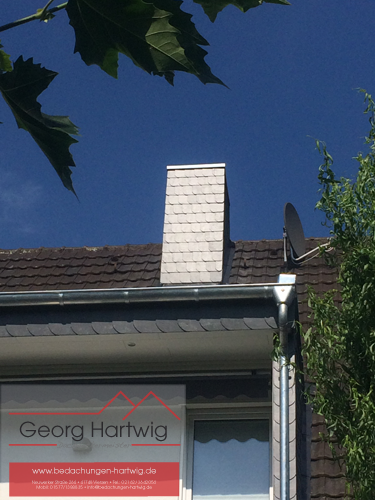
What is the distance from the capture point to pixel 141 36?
1.11m

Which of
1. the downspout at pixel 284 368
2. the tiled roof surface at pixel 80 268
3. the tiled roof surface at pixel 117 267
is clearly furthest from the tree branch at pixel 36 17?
the tiled roof surface at pixel 80 268

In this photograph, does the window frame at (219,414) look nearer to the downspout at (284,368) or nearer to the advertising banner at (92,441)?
the advertising banner at (92,441)

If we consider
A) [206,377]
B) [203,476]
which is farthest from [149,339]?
[203,476]

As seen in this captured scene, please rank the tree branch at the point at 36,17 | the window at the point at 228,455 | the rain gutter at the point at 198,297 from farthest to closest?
the window at the point at 228,455
the rain gutter at the point at 198,297
the tree branch at the point at 36,17

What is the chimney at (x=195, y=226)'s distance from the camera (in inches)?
355

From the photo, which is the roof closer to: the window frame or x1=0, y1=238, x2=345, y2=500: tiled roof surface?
x1=0, y1=238, x2=345, y2=500: tiled roof surface

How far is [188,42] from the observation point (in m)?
1.16

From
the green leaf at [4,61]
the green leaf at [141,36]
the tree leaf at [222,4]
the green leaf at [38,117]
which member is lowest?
the green leaf at [38,117]

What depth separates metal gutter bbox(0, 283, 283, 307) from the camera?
572 centimetres

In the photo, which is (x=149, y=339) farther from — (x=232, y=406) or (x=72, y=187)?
(x=72, y=187)

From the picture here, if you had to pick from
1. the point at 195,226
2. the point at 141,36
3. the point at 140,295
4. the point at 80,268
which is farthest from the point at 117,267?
the point at 141,36

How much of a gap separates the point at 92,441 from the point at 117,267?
3111 mm

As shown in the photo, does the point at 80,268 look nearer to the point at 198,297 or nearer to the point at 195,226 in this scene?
the point at 195,226

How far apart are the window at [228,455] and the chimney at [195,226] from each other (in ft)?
8.52
